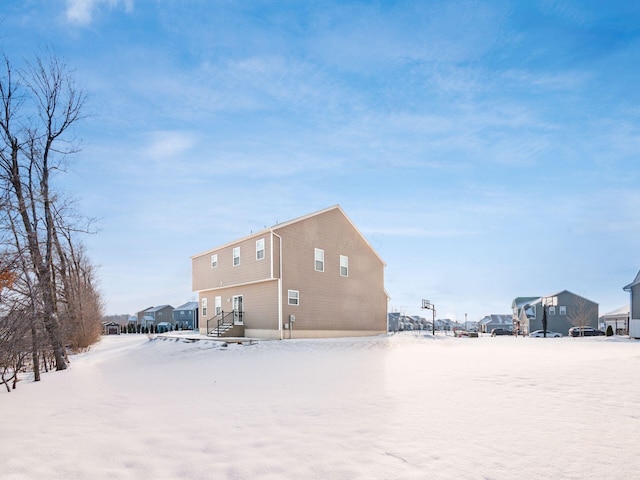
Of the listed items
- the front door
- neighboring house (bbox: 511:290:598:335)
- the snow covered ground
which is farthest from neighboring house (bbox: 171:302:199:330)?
the snow covered ground

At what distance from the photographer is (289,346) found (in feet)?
64.1

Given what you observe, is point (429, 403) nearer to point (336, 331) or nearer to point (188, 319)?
point (336, 331)

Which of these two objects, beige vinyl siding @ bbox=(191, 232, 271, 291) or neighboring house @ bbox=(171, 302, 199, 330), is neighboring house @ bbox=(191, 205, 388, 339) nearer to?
beige vinyl siding @ bbox=(191, 232, 271, 291)

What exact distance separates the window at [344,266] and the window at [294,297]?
4.53 metres

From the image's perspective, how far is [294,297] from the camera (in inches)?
944

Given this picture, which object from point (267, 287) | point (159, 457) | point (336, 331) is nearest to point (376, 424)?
point (159, 457)

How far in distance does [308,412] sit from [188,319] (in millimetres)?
76686

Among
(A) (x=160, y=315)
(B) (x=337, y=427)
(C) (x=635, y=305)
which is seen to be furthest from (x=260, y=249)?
(A) (x=160, y=315)

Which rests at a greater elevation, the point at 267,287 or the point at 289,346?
the point at 267,287

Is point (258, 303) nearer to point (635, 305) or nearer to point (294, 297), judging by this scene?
point (294, 297)

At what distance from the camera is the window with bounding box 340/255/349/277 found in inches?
1094

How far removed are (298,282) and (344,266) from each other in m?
4.84

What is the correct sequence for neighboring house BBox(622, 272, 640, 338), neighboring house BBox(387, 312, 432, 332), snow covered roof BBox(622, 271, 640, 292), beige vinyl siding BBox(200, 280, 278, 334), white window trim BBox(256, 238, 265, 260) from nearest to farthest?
beige vinyl siding BBox(200, 280, 278, 334)
white window trim BBox(256, 238, 265, 260)
neighboring house BBox(622, 272, 640, 338)
snow covered roof BBox(622, 271, 640, 292)
neighboring house BBox(387, 312, 432, 332)

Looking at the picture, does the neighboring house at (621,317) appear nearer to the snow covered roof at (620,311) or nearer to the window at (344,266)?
the snow covered roof at (620,311)
